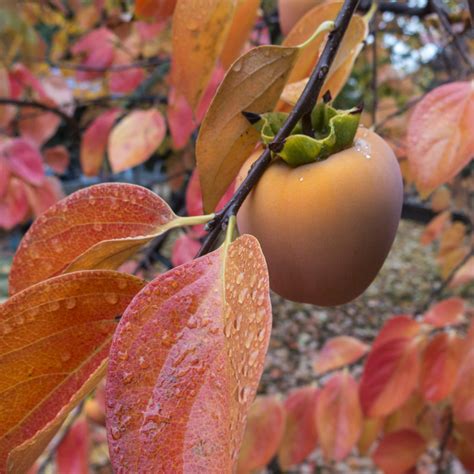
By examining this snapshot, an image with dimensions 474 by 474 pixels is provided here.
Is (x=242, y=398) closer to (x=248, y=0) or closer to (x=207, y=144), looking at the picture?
(x=207, y=144)

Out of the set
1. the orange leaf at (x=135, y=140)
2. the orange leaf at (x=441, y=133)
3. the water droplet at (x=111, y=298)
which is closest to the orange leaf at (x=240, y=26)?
the orange leaf at (x=441, y=133)

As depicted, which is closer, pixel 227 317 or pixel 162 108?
pixel 227 317

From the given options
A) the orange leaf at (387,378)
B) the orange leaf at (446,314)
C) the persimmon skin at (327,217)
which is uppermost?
the persimmon skin at (327,217)

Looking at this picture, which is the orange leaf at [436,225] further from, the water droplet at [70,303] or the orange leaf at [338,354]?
the water droplet at [70,303]

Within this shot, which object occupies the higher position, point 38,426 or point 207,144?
point 207,144

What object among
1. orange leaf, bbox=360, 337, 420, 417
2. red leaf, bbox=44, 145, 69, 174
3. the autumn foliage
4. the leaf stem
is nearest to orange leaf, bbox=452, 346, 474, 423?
orange leaf, bbox=360, 337, 420, 417

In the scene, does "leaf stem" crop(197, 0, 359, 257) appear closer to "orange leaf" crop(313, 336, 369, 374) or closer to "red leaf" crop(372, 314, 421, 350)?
"red leaf" crop(372, 314, 421, 350)

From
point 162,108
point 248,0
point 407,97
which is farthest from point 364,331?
point 248,0
